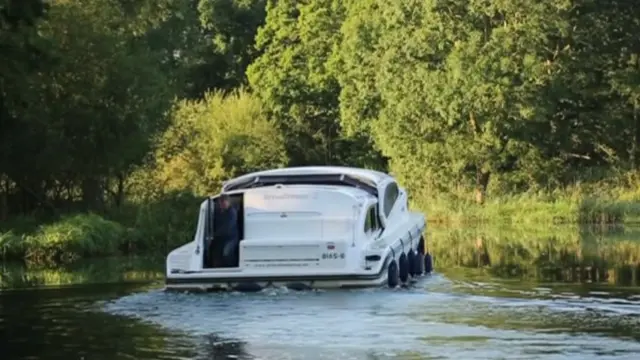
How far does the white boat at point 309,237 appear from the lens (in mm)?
21078

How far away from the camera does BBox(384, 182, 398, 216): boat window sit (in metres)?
24.1

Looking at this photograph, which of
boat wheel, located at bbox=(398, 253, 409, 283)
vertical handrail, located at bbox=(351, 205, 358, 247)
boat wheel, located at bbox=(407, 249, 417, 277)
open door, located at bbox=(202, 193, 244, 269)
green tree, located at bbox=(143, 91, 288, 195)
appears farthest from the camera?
green tree, located at bbox=(143, 91, 288, 195)

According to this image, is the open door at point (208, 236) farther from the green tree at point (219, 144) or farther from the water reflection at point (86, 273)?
the green tree at point (219, 144)

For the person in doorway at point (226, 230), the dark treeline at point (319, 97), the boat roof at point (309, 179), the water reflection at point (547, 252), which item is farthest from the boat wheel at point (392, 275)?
the dark treeline at point (319, 97)

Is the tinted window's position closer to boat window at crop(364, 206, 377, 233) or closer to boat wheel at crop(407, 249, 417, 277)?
boat window at crop(364, 206, 377, 233)

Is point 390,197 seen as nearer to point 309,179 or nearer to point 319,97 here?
point 309,179

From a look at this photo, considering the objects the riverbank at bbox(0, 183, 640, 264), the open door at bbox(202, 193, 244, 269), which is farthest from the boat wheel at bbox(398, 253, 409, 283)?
the riverbank at bbox(0, 183, 640, 264)

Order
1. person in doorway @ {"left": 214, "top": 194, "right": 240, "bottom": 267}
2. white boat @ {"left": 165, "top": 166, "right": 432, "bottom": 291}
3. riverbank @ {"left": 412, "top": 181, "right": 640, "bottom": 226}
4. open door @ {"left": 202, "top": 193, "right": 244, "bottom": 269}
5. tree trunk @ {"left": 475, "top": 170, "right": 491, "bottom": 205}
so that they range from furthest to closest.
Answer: tree trunk @ {"left": 475, "top": 170, "right": 491, "bottom": 205} → riverbank @ {"left": 412, "top": 181, "right": 640, "bottom": 226} → person in doorway @ {"left": 214, "top": 194, "right": 240, "bottom": 267} → open door @ {"left": 202, "top": 193, "right": 244, "bottom": 269} → white boat @ {"left": 165, "top": 166, "right": 432, "bottom": 291}

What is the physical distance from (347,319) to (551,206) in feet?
101

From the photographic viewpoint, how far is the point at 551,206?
4738 centimetres

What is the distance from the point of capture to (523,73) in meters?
52.4

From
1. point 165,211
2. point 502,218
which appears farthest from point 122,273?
point 502,218

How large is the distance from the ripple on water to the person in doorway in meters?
1.46

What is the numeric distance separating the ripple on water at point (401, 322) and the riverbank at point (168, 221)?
43.9 ft
